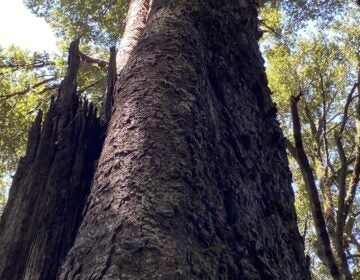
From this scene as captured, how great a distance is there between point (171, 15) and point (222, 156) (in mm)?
945

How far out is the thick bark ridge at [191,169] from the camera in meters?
1.72

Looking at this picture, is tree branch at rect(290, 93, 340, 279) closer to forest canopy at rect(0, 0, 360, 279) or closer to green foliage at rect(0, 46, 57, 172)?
forest canopy at rect(0, 0, 360, 279)

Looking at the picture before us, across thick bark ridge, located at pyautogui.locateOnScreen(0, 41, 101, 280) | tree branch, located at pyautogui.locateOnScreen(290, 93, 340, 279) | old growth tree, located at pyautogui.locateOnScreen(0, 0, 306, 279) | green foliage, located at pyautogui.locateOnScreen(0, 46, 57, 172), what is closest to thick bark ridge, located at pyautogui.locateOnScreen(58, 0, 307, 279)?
old growth tree, located at pyautogui.locateOnScreen(0, 0, 306, 279)

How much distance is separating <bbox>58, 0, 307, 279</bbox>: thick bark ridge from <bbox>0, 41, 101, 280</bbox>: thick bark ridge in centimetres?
23

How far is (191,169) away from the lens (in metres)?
2.03

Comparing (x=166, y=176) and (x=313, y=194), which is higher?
(x=313, y=194)

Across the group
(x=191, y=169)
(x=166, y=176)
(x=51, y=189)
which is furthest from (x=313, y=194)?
(x=51, y=189)

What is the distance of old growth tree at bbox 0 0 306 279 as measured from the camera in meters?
1.76

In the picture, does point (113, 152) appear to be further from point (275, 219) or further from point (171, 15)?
point (171, 15)

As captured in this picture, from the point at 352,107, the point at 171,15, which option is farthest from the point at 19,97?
the point at 352,107

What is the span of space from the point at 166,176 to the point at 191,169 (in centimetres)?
14

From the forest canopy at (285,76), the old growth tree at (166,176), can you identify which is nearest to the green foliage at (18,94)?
the forest canopy at (285,76)

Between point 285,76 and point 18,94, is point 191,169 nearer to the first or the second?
point 18,94

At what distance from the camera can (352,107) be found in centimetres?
1408
